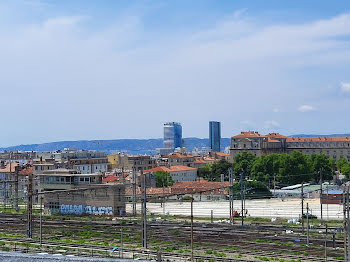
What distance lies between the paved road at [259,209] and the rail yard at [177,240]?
3.73 meters

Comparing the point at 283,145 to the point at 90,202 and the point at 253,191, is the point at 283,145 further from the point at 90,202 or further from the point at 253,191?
the point at 90,202

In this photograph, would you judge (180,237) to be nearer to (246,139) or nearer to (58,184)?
(58,184)

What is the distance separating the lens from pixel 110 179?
4694cm

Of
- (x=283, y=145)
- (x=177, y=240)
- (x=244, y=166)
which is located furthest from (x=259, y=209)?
(x=283, y=145)

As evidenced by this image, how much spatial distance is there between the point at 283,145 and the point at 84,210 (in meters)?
60.9

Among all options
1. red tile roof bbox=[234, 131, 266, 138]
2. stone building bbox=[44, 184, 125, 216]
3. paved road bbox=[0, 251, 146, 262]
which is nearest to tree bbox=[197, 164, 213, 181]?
red tile roof bbox=[234, 131, 266, 138]

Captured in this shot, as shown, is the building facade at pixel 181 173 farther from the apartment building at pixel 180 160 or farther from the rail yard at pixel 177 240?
the rail yard at pixel 177 240

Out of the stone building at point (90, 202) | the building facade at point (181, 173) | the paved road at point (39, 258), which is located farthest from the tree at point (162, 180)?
the paved road at point (39, 258)

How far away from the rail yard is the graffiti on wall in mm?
2567

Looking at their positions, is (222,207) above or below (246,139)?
below

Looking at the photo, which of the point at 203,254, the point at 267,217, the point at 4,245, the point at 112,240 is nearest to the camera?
A: the point at 203,254

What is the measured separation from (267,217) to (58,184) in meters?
12.2

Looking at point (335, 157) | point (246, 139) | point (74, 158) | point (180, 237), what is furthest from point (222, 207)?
point (335, 157)

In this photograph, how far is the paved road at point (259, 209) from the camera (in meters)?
30.8
